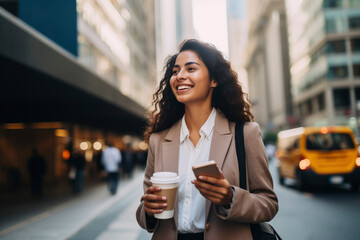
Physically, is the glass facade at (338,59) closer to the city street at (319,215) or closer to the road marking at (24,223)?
the city street at (319,215)

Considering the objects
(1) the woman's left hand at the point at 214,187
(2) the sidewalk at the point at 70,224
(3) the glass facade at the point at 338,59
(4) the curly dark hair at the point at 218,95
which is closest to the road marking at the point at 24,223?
(2) the sidewalk at the point at 70,224

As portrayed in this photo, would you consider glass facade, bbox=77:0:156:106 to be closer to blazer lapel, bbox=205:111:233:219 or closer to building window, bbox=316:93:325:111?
blazer lapel, bbox=205:111:233:219

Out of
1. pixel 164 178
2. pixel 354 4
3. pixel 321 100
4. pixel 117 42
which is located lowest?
pixel 164 178

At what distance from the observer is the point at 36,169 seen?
1290 centimetres

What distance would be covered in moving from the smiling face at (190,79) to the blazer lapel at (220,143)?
227 mm

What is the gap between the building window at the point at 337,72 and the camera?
145 feet

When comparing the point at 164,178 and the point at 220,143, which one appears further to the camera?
the point at 220,143

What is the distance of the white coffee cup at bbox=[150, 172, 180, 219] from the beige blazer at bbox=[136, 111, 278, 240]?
0.18m

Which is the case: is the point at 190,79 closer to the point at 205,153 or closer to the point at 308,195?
the point at 205,153

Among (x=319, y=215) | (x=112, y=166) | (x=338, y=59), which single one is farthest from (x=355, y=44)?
(x=319, y=215)

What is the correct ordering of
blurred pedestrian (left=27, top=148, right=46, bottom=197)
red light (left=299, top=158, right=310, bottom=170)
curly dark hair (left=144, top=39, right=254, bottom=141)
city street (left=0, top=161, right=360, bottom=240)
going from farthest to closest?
blurred pedestrian (left=27, top=148, right=46, bottom=197) < red light (left=299, top=158, right=310, bottom=170) < city street (left=0, top=161, right=360, bottom=240) < curly dark hair (left=144, top=39, right=254, bottom=141)

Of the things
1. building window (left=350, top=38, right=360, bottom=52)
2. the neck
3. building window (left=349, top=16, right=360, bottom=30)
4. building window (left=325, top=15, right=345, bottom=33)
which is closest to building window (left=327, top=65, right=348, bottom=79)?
building window (left=350, top=38, right=360, bottom=52)

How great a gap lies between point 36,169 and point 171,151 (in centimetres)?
1225

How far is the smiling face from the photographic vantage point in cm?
212
